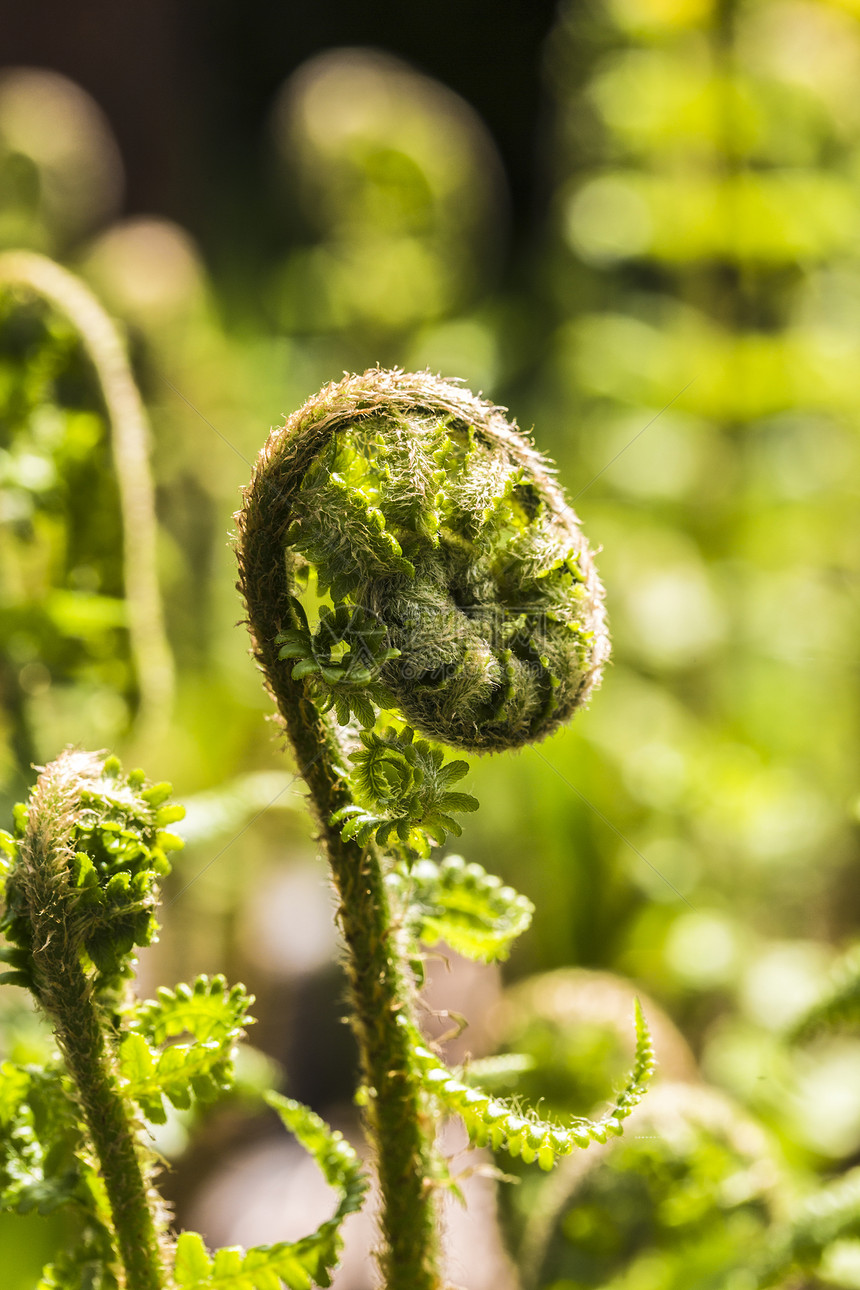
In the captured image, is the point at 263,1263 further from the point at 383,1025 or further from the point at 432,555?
the point at 432,555

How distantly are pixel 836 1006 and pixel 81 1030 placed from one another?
2.91ft

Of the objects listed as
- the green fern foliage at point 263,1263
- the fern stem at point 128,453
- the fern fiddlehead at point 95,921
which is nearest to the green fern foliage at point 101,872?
the fern fiddlehead at point 95,921

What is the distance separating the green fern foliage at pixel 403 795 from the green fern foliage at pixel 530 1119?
0.19m

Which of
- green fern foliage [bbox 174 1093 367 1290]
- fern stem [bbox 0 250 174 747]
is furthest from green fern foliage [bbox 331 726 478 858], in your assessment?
fern stem [bbox 0 250 174 747]

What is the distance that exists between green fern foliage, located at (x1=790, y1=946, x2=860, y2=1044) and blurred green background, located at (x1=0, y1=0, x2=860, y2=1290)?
37 centimetres

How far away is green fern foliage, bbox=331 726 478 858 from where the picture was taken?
2.52 ft

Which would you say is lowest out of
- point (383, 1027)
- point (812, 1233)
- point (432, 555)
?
point (812, 1233)

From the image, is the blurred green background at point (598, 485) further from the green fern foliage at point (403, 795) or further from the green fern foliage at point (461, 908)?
the green fern foliage at point (403, 795)

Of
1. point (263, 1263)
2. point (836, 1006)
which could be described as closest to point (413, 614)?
point (263, 1263)

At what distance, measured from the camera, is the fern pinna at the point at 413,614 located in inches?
30.8

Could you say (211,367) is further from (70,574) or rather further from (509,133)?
(509,133)

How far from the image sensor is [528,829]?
8.43 feet

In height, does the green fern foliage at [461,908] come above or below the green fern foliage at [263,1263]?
above

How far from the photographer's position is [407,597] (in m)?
0.80
